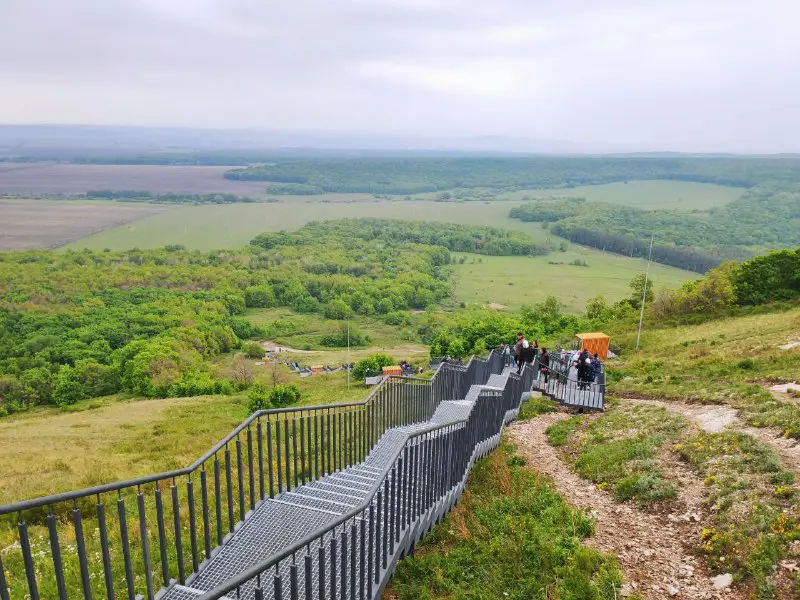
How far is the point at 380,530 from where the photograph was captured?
578 centimetres

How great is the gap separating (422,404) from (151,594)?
7648 mm

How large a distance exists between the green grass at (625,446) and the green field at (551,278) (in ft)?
299

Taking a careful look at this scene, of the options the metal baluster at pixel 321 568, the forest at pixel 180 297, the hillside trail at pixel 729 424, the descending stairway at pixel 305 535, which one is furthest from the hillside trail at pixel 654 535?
the forest at pixel 180 297

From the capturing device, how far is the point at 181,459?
50.7ft

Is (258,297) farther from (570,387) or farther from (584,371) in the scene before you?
(584,371)

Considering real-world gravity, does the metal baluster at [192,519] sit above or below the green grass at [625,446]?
above

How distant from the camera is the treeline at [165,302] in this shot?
57.3 meters

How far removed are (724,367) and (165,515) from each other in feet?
59.6

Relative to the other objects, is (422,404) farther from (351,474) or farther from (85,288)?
(85,288)

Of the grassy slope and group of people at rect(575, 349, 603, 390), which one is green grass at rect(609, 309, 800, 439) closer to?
→ group of people at rect(575, 349, 603, 390)

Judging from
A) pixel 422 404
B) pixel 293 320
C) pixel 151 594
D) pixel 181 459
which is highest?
pixel 151 594

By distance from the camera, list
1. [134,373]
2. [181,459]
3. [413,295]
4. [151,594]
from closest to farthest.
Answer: [151,594] < [181,459] < [134,373] < [413,295]

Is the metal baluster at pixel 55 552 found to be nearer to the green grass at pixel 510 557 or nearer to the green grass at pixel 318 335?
the green grass at pixel 510 557

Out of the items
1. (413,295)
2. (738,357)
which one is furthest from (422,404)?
(413,295)
